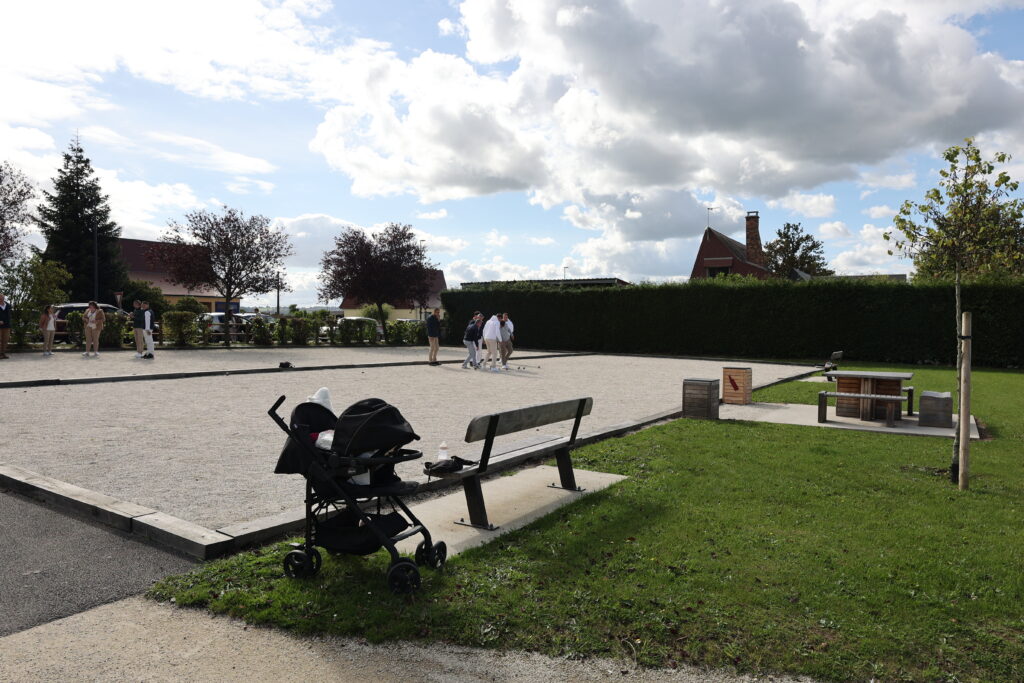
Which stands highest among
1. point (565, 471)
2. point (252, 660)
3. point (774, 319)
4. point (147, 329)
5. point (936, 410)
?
point (774, 319)

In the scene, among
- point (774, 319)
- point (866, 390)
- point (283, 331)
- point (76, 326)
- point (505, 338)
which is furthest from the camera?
point (283, 331)

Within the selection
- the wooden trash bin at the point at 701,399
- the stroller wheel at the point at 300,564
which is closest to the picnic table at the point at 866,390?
the wooden trash bin at the point at 701,399

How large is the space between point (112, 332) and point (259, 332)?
5978mm

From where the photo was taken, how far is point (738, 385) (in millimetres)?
11422

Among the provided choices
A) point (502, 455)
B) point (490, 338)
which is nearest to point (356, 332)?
point (490, 338)

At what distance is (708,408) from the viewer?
9.46 m

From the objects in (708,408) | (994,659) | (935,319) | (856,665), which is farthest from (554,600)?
(935,319)

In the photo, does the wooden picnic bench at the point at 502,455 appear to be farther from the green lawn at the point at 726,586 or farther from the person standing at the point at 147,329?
the person standing at the point at 147,329

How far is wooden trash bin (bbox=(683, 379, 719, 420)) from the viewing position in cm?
942

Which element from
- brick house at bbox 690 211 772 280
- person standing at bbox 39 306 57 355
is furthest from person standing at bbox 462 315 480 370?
brick house at bbox 690 211 772 280

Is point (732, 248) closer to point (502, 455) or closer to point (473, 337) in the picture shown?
point (473, 337)

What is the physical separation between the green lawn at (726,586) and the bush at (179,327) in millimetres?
24698

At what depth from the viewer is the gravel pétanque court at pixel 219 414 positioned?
18.5 feet

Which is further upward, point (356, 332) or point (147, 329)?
point (147, 329)
